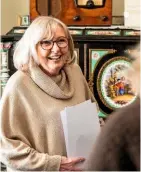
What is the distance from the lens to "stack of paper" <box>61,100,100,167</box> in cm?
Answer: 133

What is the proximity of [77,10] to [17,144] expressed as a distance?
1689 mm

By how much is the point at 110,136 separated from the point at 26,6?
2693 mm

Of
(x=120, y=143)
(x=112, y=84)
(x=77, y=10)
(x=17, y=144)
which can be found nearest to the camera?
(x=120, y=143)

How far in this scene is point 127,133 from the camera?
68 centimetres

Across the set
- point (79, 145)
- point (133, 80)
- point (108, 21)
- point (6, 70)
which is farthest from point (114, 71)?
point (133, 80)

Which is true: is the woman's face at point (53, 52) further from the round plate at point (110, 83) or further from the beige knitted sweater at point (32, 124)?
the round plate at point (110, 83)

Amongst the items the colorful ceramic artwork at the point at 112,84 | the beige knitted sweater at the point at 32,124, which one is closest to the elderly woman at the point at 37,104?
the beige knitted sweater at the point at 32,124

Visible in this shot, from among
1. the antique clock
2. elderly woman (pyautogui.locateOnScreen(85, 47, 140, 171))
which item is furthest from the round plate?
elderly woman (pyautogui.locateOnScreen(85, 47, 140, 171))

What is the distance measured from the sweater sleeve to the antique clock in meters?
1.52

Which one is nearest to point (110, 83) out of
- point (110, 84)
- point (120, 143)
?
point (110, 84)

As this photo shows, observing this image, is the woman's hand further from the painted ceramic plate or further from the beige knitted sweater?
the painted ceramic plate

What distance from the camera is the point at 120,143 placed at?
679 millimetres

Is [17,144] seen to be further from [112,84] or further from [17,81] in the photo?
[112,84]

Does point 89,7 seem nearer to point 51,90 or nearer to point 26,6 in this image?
point 26,6
